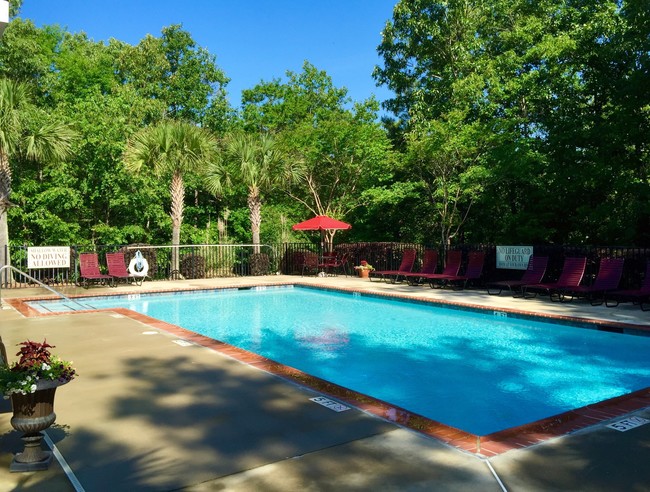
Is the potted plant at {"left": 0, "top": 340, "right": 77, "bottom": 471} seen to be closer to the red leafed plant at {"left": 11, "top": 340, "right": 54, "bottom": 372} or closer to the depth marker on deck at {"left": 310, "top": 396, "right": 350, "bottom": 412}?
the red leafed plant at {"left": 11, "top": 340, "right": 54, "bottom": 372}

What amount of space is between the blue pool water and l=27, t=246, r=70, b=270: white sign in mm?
3087

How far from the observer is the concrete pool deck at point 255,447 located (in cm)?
325

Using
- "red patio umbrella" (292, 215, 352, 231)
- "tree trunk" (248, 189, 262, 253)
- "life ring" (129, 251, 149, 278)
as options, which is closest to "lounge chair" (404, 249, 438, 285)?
"red patio umbrella" (292, 215, 352, 231)

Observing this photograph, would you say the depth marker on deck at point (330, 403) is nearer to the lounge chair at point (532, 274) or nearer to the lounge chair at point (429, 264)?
the lounge chair at point (532, 274)

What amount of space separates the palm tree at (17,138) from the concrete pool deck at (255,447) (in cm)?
1125

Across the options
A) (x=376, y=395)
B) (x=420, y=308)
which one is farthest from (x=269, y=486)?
(x=420, y=308)

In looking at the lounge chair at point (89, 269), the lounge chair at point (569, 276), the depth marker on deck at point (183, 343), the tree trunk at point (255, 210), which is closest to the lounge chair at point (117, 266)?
the lounge chair at point (89, 269)

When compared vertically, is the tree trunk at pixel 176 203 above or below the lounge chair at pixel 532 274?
above

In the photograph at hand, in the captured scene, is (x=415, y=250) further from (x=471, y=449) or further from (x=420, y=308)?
(x=471, y=449)

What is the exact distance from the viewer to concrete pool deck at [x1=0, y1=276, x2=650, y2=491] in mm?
3246

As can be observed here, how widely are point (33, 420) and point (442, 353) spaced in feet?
20.5

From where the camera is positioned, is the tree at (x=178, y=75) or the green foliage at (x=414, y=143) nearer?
the green foliage at (x=414, y=143)

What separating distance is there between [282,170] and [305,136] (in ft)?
6.49

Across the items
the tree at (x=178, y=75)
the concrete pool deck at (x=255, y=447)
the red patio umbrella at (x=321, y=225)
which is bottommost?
the concrete pool deck at (x=255, y=447)
